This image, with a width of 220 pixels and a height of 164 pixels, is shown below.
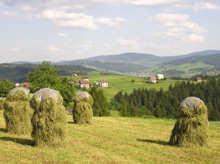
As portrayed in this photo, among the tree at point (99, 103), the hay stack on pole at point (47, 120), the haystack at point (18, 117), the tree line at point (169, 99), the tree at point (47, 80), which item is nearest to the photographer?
the hay stack on pole at point (47, 120)

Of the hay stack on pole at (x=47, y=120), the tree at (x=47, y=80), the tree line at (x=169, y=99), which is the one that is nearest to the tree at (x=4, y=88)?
the tree at (x=47, y=80)

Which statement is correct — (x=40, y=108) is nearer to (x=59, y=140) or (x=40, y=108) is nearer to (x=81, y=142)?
(x=59, y=140)

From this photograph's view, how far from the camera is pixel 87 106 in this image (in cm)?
2988

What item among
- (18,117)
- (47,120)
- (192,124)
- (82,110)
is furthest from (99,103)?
(47,120)

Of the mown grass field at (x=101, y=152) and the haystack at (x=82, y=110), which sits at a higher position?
the haystack at (x=82, y=110)

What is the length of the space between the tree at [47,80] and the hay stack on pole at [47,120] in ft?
137

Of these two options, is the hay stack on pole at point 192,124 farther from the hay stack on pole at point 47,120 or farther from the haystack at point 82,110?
the haystack at point 82,110

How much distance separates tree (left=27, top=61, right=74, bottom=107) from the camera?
5778cm

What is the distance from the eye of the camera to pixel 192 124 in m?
19.2

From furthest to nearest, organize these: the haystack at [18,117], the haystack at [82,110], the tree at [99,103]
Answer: the tree at [99,103]
the haystack at [82,110]
the haystack at [18,117]

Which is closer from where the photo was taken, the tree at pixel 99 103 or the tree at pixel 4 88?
the tree at pixel 4 88

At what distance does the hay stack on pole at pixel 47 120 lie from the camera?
52.7 ft

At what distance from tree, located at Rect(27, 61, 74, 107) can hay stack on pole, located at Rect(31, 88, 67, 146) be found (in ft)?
137

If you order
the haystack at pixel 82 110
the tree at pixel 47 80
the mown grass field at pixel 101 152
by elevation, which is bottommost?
the mown grass field at pixel 101 152
